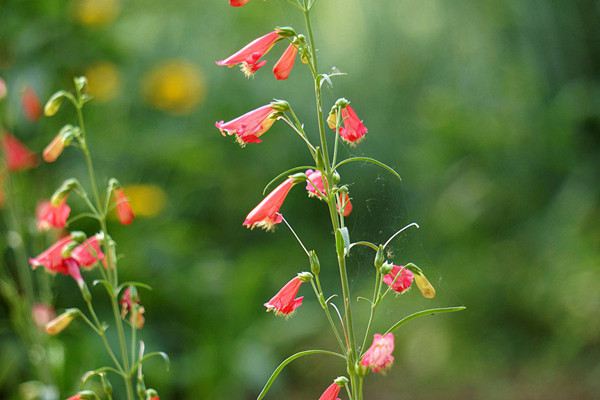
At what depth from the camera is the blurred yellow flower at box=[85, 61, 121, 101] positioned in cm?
381

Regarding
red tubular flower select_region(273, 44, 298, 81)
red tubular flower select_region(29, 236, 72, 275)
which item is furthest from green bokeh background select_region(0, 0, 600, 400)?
red tubular flower select_region(273, 44, 298, 81)

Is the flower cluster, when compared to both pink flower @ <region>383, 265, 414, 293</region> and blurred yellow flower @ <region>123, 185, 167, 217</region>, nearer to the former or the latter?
pink flower @ <region>383, 265, 414, 293</region>

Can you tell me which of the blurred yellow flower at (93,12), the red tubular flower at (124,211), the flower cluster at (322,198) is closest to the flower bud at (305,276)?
the flower cluster at (322,198)

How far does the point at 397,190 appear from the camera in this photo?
13.7 ft

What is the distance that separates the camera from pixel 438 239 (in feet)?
13.2

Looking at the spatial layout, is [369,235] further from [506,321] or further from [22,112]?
[506,321]

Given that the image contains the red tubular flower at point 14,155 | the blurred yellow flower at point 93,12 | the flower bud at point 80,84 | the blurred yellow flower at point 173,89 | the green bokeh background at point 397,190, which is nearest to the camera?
the flower bud at point 80,84

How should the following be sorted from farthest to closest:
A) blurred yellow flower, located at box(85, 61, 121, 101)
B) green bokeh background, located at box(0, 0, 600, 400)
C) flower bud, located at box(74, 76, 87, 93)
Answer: blurred yellow flower, located at box(85, 61, 121, 101) → green bokeh background, located at box(0, 0, 600, 400) → flower bud, located at box(74, 76, 87, 93)

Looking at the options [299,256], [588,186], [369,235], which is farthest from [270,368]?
[369,235]

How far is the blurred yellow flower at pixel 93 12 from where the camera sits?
3654mm

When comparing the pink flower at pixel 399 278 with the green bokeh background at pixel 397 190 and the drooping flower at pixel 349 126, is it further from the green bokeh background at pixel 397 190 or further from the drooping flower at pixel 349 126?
the green bokeh background at pixel 397 190

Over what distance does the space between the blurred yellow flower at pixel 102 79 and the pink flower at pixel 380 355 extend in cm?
295

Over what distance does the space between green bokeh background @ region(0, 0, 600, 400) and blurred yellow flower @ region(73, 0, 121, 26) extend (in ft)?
0.12

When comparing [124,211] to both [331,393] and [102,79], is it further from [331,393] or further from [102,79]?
[102,79]
